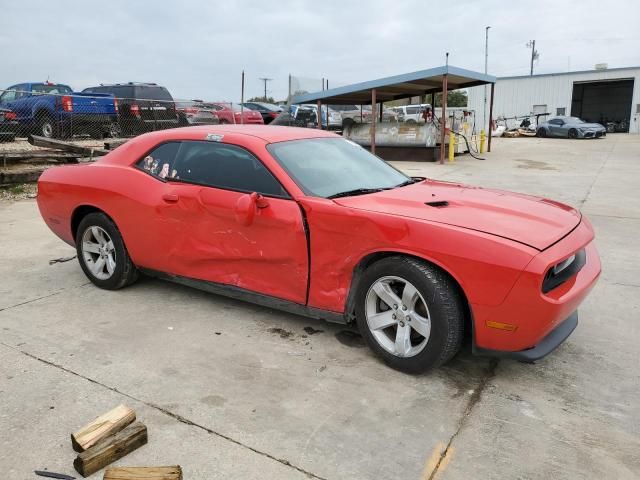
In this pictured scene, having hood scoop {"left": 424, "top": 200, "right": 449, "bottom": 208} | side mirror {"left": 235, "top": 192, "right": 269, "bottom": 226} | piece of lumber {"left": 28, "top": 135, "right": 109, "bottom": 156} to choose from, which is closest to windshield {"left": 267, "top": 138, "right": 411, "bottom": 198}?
side mirror {"left": 235, "top": 192, "right": 269, "bottom": 226}

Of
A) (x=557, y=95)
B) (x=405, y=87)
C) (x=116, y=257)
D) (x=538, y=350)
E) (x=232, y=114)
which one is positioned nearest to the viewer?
(x=538, y=350)

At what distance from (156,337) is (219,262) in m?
0.68

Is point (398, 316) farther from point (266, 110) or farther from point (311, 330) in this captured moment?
point (266, 110)

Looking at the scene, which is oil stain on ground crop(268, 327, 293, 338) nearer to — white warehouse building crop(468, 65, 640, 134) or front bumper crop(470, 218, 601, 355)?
front bumper crop(470, 218, 601, 355)

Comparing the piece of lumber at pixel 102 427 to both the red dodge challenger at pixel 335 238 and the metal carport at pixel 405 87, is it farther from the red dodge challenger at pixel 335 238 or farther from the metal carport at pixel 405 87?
the metal carport at pixel 405 87

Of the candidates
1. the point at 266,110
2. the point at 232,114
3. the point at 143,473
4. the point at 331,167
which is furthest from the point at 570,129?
the point at 143,473

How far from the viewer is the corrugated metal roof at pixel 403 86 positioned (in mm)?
15459

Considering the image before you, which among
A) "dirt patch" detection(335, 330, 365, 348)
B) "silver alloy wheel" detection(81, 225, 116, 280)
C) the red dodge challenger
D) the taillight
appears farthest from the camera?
the taillight

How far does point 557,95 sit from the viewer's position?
4144cm

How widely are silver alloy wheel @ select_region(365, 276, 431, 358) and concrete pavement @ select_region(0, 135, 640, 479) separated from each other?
0.19 metres

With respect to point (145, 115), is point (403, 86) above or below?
above

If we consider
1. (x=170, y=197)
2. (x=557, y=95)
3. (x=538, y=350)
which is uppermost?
(x=557, y=95)

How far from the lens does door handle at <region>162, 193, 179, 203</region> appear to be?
13.3 ft

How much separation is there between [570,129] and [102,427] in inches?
1267
